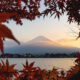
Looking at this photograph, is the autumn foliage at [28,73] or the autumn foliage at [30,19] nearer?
the autumn foliage at [30,19]

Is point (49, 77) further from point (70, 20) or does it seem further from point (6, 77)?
point (70, 20)

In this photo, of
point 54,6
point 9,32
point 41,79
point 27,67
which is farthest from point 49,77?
point 54,6

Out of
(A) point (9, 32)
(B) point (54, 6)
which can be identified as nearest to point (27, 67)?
(A) point (9, 32)

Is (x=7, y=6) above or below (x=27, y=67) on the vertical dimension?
above

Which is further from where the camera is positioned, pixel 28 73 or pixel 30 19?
pixel 30 19

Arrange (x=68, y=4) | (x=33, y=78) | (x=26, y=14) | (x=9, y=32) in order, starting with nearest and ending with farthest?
(x=9, y=32)
(x=33, y=78)
(x=68, y=4)
(x=26, y=14)

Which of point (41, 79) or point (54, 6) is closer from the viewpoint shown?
point (41, 79)

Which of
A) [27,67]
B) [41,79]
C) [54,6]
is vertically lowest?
[41,79]

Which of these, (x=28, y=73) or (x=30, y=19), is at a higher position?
(x=30, y=19)

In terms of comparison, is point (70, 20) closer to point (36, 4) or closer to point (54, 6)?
point (54, 6)

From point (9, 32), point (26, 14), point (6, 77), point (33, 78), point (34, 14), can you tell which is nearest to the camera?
point (9, 32)

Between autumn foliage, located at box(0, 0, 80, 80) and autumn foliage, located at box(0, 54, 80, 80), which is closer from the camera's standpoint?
autumn foliage, located at box(0, 0, 80, 80)

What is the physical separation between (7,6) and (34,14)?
Result: 0.93 meters

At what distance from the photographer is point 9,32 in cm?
105
